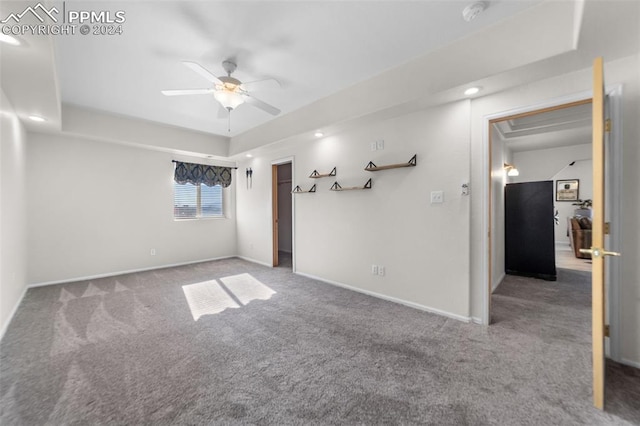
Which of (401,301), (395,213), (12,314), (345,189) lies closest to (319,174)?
(345,189)

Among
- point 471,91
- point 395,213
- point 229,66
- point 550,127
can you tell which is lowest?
point 395,213

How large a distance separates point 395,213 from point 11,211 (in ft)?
15.0

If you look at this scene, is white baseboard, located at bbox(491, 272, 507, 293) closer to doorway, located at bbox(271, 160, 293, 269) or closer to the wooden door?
the wooden door

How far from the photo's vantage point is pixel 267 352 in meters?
2.20

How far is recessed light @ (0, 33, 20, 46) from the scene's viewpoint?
168 centimetres

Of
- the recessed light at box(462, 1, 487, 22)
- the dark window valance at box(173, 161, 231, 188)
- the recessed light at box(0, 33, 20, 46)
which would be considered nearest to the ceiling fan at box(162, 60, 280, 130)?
the recessed light at box(0, 33, 20, 46)

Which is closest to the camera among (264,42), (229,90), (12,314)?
(264,42)

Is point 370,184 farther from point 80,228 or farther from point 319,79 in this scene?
point 80,228

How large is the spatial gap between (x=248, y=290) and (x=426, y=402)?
2.83 m

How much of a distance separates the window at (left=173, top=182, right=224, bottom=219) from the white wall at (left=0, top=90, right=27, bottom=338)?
228 centimetres

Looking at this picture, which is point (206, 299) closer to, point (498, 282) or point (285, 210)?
point (285, 210)

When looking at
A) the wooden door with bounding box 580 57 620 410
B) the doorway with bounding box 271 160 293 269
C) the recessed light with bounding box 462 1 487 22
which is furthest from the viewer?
the doorway with bounding box 271 160 293 269

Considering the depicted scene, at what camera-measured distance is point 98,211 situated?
4.55 metres

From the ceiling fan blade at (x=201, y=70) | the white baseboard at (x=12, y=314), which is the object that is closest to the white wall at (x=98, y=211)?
the white baseboard at (x=12, y=314)
